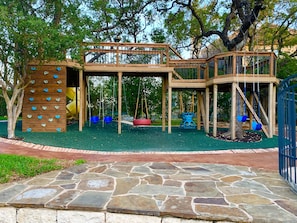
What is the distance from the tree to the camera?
24.2 ft

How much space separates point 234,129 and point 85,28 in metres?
6.11

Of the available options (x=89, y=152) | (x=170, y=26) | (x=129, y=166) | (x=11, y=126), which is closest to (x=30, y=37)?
(x=11, y=126)

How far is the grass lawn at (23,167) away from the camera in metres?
3.93

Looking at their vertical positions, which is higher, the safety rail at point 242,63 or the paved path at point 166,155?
the safety rail at point 242,63

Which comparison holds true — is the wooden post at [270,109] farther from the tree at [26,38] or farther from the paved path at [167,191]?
the tree at [26,38]

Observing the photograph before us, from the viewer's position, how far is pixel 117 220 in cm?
270

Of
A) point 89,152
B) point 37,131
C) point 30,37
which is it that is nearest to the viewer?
point 89,152

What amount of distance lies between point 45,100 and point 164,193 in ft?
26.5

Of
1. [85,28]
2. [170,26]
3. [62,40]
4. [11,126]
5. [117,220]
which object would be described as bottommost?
[117,220]

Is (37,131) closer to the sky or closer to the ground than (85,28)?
closer to the ground

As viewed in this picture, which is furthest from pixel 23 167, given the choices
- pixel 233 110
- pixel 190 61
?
pixel 190 61

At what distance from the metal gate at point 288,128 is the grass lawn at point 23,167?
138 inches

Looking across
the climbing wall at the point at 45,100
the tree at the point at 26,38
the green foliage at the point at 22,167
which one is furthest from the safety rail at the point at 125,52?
the green foliage at the point at 22,167

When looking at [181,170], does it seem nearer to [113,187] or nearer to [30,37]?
[113,187]
